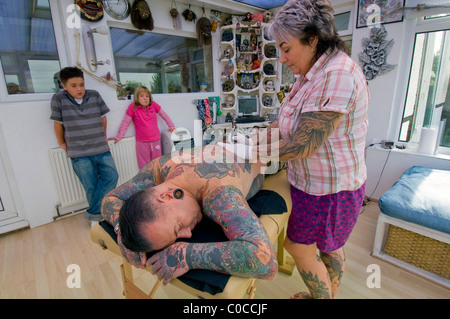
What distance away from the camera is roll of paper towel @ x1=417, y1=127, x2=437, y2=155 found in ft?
7.41

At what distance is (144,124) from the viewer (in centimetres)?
274

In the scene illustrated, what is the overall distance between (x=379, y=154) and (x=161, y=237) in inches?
102

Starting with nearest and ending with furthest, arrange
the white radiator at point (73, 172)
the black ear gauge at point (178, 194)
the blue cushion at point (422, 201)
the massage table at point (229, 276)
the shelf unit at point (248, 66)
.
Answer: the massage table at point (229, 276) < the black ear gauge at point (178, 194) < the blue cushion at point (422, 201) < the white radiator at point (73, 172) < the shelf unit at point (248, 66)

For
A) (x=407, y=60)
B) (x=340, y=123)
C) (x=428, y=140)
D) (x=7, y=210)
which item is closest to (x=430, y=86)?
(x=407, y=60)

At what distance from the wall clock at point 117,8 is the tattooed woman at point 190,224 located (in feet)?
7.46

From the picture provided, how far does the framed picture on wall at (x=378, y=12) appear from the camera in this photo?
230 cm

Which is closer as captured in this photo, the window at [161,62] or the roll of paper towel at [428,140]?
the roll of paper towel at [428,140]

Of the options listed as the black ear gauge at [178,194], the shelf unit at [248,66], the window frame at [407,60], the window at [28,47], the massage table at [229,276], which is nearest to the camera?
the massage table at [229,276]

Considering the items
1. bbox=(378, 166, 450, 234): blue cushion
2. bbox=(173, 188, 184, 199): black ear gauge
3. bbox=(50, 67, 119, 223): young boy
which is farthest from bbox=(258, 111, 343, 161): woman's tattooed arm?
bbox=(50, 67, 119, 223): young boy

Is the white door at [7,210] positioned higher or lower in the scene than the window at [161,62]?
lower

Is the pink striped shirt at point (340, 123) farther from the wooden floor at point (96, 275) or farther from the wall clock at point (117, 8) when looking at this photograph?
the wall clock at point (117, 8)

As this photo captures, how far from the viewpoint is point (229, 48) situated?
3.48 m

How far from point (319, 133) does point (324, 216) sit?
40 centimetres

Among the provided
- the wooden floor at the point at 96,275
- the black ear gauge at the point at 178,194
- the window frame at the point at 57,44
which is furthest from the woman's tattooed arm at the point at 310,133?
the window frame at the point at 57,44
